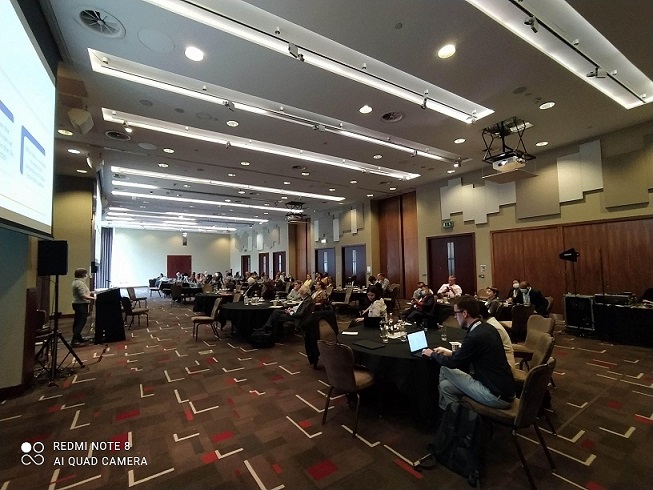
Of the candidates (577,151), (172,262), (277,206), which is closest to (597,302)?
(577,151)

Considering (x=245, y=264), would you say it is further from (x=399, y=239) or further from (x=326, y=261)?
(x=399, y=239)

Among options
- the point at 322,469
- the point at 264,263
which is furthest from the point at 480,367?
the point at 264,263

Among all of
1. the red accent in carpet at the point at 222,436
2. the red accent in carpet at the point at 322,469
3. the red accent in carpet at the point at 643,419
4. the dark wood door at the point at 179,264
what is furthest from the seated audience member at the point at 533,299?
the dark wood door at the point at 179,264

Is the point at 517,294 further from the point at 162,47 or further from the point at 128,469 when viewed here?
the point at 162,47

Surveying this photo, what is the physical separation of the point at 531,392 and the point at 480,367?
1.17 feet

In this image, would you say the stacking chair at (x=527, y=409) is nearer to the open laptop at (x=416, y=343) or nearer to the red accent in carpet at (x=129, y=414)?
the open laptop at (x=416, y=343)

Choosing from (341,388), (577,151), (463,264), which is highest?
(577,151)

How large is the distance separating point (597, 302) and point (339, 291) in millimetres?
6971

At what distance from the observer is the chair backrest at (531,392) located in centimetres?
207

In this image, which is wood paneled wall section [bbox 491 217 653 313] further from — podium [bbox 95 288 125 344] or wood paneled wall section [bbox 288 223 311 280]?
wood paneled wall section [bbox 288 223 311 280]

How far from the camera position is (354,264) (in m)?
14.6

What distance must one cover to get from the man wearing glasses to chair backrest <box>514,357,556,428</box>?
16 cm

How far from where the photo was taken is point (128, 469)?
2404 mm

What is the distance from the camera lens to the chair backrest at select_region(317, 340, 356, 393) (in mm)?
2772
